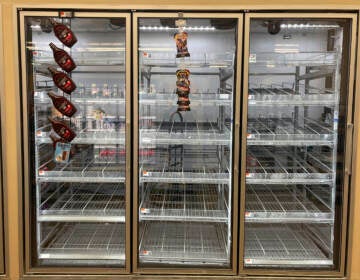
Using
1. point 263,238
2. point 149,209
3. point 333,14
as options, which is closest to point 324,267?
point 263,238

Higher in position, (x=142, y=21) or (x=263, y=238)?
(x=142, y=21)

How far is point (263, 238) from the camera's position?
3.37m

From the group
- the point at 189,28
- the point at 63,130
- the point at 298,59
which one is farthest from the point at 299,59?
the point at 63,130

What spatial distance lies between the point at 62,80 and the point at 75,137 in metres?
0.47

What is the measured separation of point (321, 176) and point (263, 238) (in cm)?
80

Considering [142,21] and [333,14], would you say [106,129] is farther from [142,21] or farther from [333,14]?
[333,14]

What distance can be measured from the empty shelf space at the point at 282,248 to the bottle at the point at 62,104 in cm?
187

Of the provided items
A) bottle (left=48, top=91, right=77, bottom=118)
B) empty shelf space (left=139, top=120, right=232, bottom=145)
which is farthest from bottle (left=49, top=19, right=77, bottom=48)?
empty shelf space (left=139, top=120, right=232, bottom=145)

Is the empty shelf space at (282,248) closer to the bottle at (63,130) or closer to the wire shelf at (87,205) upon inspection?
the wire shelf at (87,205)

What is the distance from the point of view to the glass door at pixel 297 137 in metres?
2.89

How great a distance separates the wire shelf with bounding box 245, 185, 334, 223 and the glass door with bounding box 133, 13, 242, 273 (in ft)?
0.83

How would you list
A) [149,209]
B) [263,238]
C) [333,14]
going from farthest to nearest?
[263,238], [149,209], [333,14]

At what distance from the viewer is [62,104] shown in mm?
2990

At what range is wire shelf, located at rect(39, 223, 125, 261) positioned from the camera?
3057 millimetres
